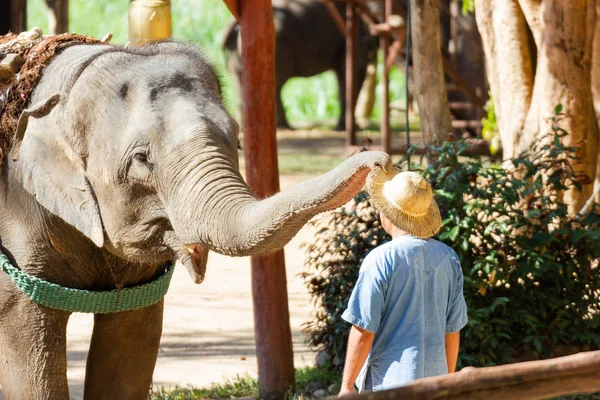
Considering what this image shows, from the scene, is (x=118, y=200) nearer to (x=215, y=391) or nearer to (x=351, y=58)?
(x=215, y=391)

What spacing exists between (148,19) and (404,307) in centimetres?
209

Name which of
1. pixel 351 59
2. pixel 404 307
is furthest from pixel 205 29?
pixel 404 307

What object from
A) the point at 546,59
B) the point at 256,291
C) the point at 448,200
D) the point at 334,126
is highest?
the point at 546,59

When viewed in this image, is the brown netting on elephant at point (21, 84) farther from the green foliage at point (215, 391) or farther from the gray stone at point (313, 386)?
the gray stone at point (313, 386)

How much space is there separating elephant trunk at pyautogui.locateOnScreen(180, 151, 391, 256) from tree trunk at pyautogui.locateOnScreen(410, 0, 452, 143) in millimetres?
4280

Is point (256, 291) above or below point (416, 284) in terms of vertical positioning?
below

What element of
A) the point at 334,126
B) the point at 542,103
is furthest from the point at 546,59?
the point at 334,126

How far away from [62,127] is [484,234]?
295 cm

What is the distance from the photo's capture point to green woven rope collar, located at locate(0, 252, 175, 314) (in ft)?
13.1

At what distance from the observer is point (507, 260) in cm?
621

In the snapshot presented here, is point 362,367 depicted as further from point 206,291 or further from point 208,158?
point 206,291

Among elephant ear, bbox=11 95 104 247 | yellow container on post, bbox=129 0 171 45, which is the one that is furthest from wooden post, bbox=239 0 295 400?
elephant ear, bbox=11 95 104 247

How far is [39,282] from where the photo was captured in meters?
3.98

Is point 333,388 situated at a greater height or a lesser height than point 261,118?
lesser
